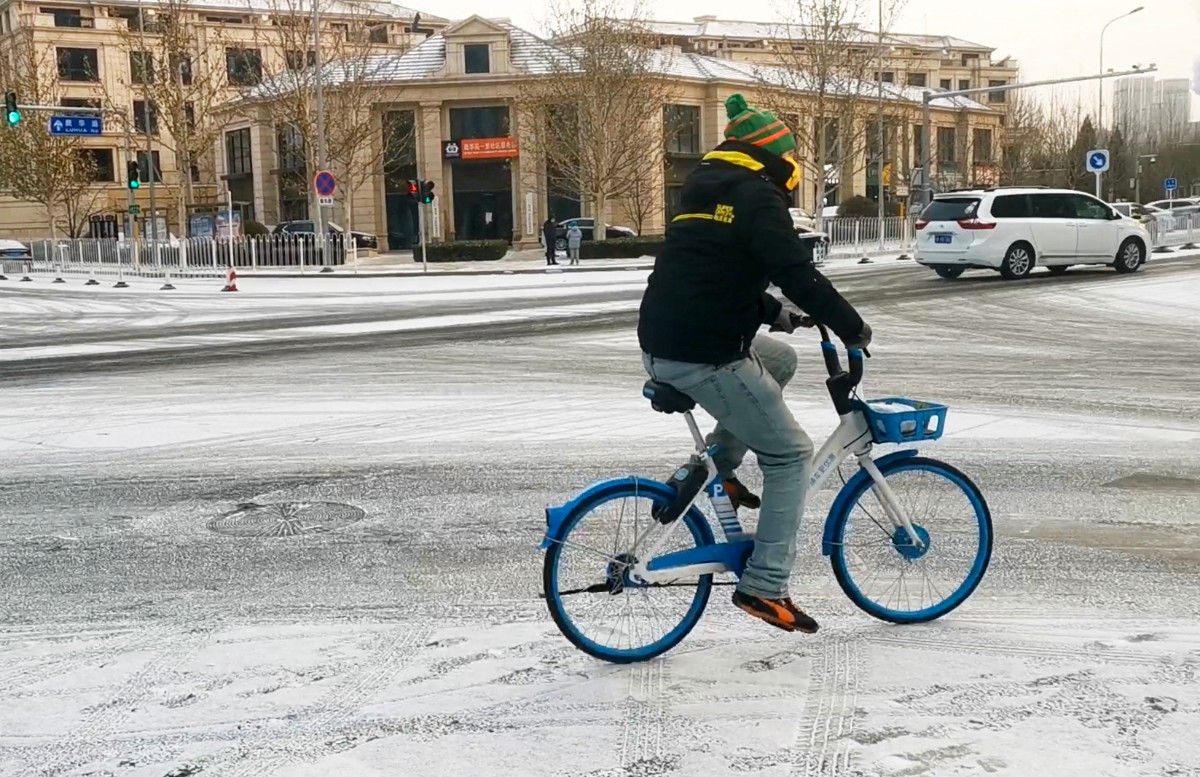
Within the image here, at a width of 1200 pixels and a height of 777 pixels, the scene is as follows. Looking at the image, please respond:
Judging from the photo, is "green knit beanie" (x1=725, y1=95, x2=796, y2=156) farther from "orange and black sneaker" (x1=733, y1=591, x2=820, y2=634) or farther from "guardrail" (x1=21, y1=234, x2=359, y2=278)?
"guardrail" (x1=21, y1=234, x2=359, y2=278)

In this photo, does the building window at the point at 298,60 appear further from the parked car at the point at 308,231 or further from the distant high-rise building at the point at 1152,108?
the distant high-rise building at the point at 1152,108

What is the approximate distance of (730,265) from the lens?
13.0 feet

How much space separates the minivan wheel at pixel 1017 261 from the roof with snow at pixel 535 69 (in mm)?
23097

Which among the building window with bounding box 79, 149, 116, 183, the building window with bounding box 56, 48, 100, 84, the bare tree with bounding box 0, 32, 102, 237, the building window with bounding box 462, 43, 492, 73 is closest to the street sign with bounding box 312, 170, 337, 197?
the building window with bounding box 462, 43, 492, 73

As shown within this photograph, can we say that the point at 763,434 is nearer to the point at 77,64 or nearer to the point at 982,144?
the point at 982,144

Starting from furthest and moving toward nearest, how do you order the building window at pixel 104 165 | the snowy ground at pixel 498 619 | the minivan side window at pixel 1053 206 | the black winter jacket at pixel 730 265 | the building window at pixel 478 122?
1. the building window at pixel 104 165
2. the building window at pixel 478 122
3. the minivan side window at pixel 1053 206
4. the black winter jacket at pixel 730 265
5. the snowy ground at pixel 498 619

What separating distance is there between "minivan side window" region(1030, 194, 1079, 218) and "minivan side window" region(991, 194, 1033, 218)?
0.19m

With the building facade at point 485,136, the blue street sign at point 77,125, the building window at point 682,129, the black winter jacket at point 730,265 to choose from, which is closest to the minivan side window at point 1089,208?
the black winter jacket at point 730,265

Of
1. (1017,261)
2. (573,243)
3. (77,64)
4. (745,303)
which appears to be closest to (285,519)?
(745,303)

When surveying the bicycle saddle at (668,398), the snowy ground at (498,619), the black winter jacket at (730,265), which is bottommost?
the snowy ground at (498,619)

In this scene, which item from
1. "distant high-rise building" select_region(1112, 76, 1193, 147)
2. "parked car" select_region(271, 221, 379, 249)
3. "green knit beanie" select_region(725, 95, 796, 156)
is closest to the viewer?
"green knit beanie" select_region(725, 95, 796, 156)

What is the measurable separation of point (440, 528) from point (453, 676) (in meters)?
2.16

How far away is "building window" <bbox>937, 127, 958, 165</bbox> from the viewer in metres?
71.1

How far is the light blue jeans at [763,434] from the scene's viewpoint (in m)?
4.09
